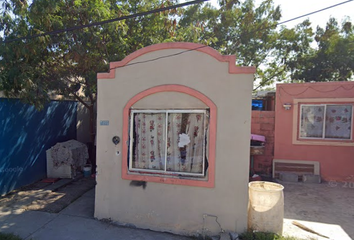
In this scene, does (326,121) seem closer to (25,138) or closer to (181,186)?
(181,186)

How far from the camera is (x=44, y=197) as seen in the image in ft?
20.4

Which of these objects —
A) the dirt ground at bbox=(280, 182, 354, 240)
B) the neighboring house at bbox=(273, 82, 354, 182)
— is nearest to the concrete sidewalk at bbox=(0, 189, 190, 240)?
the dirt ground at bbox=(280, 182, 354, 240)

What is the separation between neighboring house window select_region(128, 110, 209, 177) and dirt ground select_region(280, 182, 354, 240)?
218 cm

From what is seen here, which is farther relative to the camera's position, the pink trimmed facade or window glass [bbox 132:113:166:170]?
window glass [bbox 132:113:166:170]

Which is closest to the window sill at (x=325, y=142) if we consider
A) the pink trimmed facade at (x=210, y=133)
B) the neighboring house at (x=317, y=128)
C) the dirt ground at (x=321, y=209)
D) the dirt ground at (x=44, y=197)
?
the neighboring house at (x=317, y=128)

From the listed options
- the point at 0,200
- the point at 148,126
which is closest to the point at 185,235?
the point at 148,126

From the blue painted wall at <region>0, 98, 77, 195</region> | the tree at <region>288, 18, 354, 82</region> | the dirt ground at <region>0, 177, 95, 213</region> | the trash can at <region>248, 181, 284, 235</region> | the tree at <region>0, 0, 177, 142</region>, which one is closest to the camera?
the trash can at <region>248, 181, 284, 235</region>

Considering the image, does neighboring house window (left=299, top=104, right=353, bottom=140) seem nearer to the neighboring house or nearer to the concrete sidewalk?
the neighboring house

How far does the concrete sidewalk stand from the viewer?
437 centimetres

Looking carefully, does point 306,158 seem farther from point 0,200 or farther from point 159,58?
point 0,200

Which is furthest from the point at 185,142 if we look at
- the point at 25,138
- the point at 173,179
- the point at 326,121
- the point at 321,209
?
the point at 326,121

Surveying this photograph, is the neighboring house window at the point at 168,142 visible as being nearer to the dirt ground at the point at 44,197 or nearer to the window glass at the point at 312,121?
the dirt ground at the point at 44,197

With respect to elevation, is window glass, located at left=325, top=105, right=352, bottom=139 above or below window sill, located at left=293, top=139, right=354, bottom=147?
above

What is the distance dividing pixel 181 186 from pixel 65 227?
2.44 m
